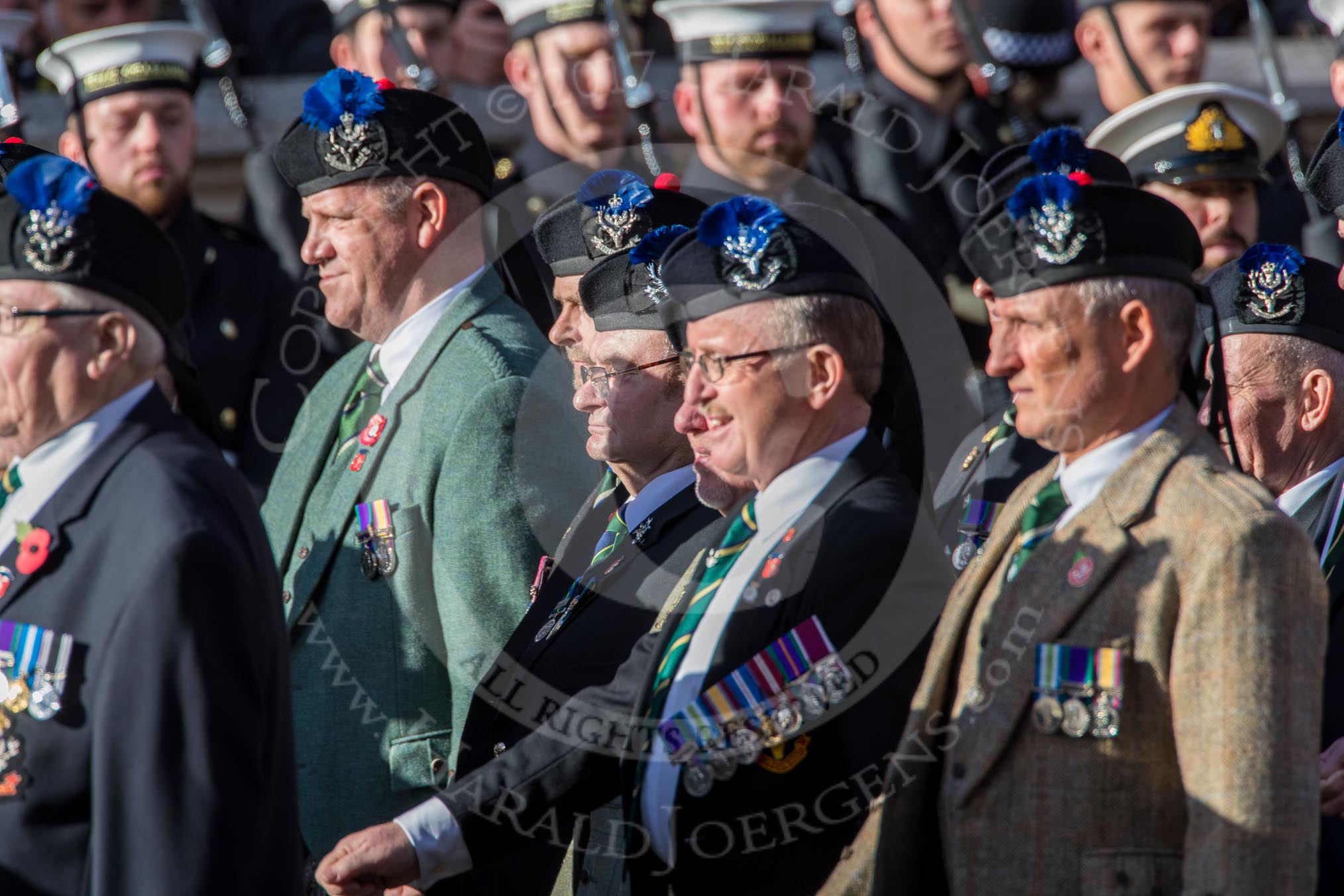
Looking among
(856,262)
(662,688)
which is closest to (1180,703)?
(662,688)

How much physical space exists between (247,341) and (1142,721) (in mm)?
4217

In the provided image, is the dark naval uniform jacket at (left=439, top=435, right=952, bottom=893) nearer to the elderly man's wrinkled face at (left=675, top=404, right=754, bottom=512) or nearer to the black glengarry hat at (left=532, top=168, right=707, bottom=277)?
the elderly man's wrinkled face at (left=675, top=404, right=754, bottom=512)

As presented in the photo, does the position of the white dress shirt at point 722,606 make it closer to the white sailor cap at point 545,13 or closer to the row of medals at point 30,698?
the row of medals at point 30,698

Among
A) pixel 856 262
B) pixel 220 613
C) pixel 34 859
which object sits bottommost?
pixel 34 859

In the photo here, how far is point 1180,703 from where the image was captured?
251 cm

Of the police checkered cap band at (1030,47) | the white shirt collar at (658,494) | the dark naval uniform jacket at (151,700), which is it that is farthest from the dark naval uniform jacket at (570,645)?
the police checkered cap band at (1030,47)

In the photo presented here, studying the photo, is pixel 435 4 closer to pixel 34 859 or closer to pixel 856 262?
pixel 856 262

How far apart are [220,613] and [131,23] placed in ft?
17.2

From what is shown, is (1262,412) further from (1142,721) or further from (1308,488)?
(1142,721)

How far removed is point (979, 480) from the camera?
429 centimetres

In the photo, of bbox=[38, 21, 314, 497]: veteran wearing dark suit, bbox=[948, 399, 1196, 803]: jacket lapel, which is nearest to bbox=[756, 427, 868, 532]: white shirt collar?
bbox=[948, 399, 1196, 803]: jacket lapel

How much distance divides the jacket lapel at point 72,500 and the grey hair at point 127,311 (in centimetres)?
11

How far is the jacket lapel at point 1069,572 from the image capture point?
2.62 m

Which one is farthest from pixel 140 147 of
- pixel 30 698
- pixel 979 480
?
pixel 30 698
